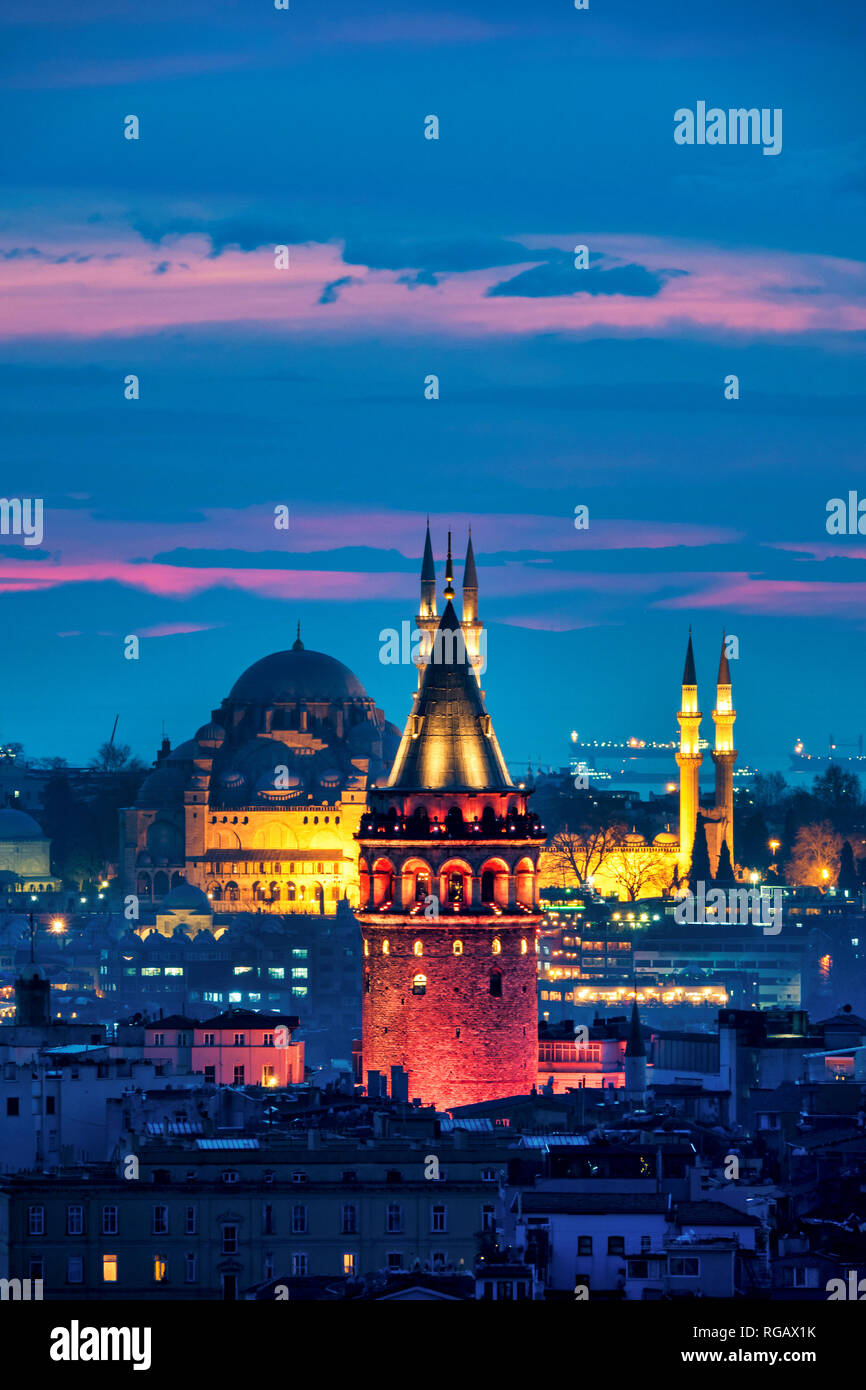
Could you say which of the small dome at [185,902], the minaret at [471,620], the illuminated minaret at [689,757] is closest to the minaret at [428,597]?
the minaret at [471,620]

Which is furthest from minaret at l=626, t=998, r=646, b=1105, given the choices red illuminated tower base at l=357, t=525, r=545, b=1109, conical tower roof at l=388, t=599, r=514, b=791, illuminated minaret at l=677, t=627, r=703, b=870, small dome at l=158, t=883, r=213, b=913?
small dome at l=158, t=883, r=213, b=913

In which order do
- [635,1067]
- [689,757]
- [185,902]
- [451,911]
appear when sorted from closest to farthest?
[451,911], [635,1067], [689,757], [185,902]

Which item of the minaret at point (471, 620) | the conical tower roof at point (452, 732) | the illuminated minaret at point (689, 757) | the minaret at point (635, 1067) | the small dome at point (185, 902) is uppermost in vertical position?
the illuminated minaret at point (689, 757)

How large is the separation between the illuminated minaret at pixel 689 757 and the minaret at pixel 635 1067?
10004 centimetres

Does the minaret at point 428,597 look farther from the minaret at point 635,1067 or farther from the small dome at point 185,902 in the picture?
the small dome at point 185,902

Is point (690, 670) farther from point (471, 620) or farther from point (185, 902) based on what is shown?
point (471, 620)

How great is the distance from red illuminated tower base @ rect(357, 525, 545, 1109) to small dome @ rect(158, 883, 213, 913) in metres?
132

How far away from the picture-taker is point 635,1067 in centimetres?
7688

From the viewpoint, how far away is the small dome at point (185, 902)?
19688 cm

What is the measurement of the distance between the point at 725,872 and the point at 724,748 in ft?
27.4

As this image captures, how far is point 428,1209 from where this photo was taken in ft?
163

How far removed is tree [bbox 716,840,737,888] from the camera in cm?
18600

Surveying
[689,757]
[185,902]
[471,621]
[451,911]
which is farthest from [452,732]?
[185,902]

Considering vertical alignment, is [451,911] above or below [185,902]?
below
